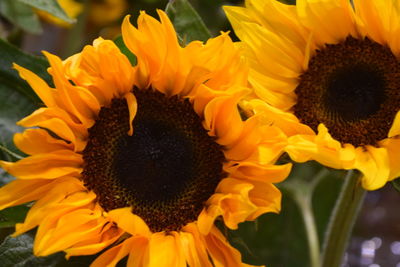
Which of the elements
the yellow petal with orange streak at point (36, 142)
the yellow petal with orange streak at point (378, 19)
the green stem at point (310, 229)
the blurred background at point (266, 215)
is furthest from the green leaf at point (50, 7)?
the green stem at point (310, 229)

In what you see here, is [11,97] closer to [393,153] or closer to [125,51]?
[125,51]

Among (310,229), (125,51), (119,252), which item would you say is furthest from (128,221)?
(310,229)

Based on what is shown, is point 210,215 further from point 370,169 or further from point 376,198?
point 376,198

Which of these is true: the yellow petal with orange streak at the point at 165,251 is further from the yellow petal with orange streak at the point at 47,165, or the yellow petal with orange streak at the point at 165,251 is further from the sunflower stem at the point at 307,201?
the sunflower stem at the point at 307,201

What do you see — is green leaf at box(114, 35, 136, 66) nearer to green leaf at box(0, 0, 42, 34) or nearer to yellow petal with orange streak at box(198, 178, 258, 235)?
yellow petal with orange streak at box(198, 178, 258, 235)

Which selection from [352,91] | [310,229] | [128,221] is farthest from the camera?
[310,229]

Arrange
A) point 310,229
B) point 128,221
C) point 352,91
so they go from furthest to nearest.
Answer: point 310,229 < point 352,91 < point 128,221
